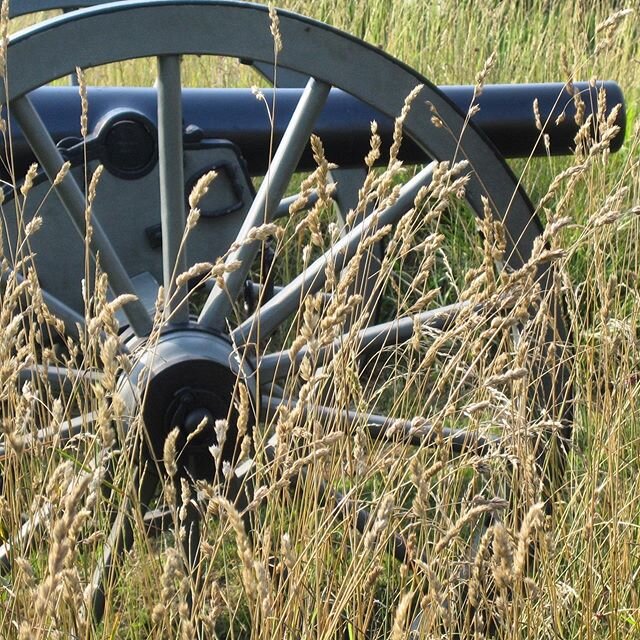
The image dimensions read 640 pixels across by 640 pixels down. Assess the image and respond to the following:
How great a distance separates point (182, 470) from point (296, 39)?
2.92ft

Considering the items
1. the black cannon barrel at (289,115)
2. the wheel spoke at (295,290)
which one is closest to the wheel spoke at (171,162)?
the wheel spoke at (295,290)

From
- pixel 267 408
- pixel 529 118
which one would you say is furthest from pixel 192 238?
pixel 529 118

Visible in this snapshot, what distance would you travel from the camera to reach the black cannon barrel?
2.59 metres

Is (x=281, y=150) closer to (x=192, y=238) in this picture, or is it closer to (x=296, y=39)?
(x=296, y=39)

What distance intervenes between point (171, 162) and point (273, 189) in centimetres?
22

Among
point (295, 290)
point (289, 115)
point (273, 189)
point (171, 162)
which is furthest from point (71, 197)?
point (289, 115)

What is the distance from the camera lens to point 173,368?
6.99 feet

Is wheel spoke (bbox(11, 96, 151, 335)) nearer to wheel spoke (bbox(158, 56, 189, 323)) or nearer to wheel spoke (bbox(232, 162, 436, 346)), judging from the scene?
wheel spoke (bbox(158, 56, 189, 323))

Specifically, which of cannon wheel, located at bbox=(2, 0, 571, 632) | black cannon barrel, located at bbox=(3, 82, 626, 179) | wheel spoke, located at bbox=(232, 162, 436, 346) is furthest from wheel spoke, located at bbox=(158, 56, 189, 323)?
black cannon barrel, located at bbox=(3, 82, 626, 179)

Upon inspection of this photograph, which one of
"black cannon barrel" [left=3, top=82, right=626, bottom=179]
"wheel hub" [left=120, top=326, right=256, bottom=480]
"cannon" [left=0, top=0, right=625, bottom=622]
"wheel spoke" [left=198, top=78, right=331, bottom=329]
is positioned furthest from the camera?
"black cannon barrel" [left=3, top=82, right=626, bottom=179]

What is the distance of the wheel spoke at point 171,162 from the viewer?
2143 mm

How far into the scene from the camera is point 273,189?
2.27 m

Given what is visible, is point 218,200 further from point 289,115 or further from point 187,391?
point 187,391

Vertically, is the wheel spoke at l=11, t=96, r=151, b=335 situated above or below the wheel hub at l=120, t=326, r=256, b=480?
above
